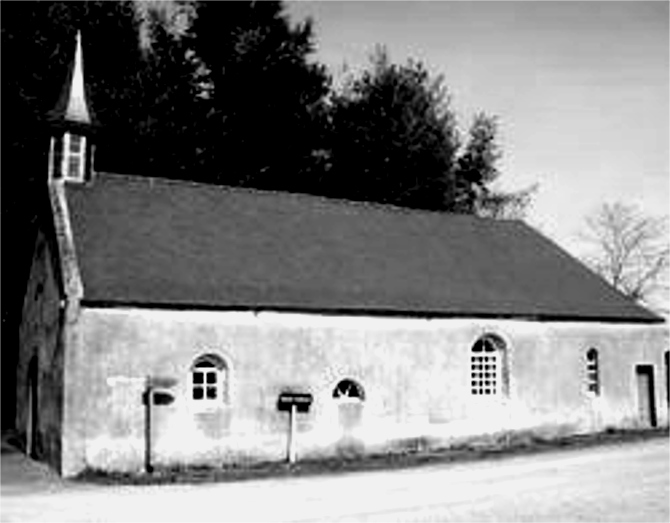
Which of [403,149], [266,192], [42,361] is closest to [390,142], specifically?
[403,149]

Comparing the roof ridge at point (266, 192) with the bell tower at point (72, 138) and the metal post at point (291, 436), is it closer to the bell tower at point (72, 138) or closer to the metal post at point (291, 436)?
the bell tower at point (72, 138)

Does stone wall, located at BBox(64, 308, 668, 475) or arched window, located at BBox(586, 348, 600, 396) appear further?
arched window, located at BBox(586, 348, 600, 396)

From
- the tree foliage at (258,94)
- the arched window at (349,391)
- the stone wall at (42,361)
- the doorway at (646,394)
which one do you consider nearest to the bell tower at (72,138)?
the stone wall at (42,361)

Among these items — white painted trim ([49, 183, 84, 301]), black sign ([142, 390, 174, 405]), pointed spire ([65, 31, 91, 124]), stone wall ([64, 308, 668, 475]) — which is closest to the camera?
stone wall ([64, 308, 668, 475])

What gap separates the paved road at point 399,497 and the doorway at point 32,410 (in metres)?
3.64

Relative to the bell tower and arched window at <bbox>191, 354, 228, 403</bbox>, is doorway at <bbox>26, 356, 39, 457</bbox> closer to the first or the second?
arched window at <bbox>191, 354, 228, 403</bbox>

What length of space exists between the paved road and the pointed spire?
10700 millimetres

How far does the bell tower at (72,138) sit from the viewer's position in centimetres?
2647

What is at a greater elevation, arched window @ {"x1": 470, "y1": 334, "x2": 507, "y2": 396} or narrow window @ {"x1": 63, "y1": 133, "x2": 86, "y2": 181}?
narrow window @ {"x1": 63, "y1": 133, "x2": 86, "y2": 181}

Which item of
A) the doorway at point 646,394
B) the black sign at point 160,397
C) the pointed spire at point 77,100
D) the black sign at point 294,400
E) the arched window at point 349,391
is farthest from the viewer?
the doorway at point 646,394

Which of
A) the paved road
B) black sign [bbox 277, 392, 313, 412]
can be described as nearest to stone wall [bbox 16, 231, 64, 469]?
the paved road

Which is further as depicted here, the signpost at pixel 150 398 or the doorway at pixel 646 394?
the doorway at pixel 646 394

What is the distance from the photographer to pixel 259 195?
29719 millimetres

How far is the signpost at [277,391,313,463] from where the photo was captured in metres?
23.9
